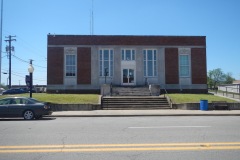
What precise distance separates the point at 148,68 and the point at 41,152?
32.3 metres

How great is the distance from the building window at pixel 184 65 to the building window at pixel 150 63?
3.56 metres

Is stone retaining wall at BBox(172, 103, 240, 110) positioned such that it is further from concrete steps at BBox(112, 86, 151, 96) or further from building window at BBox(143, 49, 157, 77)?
building window at BBox(143, 49, 157, 77)

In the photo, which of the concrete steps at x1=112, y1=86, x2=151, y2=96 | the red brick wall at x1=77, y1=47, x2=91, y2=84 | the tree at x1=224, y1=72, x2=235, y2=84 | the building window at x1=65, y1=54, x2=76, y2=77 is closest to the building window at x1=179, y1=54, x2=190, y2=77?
the concrete steps at x1=112, y1=86, x2=151, y2=96

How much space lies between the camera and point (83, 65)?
3884 centimetres

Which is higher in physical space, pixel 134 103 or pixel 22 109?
pixel 22 109

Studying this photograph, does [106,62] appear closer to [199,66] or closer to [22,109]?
[199,66]

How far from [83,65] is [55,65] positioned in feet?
12.2

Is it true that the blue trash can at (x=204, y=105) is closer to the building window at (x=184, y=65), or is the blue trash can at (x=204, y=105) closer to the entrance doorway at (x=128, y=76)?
the building window at (x=184, y=65)

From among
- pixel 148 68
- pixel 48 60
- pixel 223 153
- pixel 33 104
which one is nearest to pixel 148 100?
pixel 148 68

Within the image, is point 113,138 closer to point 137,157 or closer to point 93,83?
point 137,157

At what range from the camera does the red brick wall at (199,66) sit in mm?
39625

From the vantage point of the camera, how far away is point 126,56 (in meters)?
39.3

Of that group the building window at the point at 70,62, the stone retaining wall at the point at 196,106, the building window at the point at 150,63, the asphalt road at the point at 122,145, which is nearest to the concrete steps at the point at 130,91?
the building window at the point at 150,63

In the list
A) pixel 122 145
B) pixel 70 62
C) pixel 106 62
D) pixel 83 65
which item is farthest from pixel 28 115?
pixel 106 62
